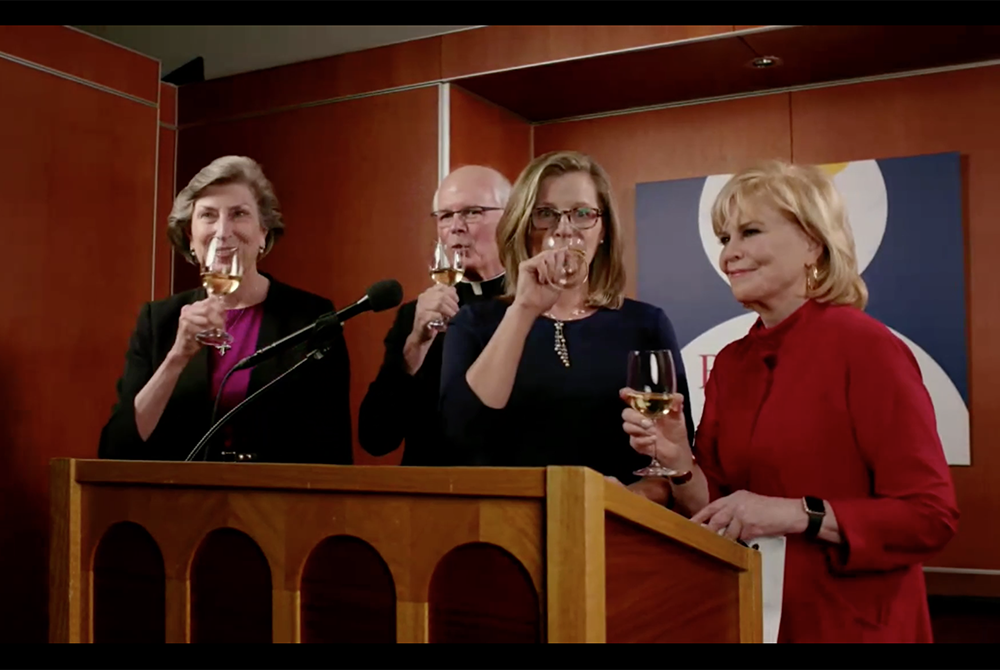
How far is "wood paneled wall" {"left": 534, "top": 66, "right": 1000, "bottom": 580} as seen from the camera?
12.1 feet

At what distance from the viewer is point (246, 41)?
4.62 meters

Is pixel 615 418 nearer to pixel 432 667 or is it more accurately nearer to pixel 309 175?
pixel 432 667

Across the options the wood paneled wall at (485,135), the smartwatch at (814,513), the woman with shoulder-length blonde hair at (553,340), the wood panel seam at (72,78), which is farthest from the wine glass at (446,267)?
the wood panel seam at (72,78)

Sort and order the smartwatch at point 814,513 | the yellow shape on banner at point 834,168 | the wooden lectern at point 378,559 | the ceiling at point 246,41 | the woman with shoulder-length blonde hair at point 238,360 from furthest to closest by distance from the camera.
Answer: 1. the ceiling at point 246,41
2. the yellow shape on banner at point 834,168
3. the woman with shoulder-length blonde hair at point 238,360
4. the smartwatch at point 814,513
5. the wooden lectern at point 378,559

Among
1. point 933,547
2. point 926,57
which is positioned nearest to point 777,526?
point 933,547

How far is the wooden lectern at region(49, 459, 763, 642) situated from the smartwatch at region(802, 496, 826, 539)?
234 millimetres

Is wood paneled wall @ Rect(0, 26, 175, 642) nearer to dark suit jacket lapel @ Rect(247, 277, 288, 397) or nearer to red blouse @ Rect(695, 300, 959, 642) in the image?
dark suit jacket lapel @ Rect(247, 277, 288, 397)

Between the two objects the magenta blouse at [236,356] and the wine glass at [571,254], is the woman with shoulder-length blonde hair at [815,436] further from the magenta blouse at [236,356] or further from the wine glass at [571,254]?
the magenta blouse at [236,356]

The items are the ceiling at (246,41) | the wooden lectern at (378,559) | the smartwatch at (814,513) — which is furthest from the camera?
the ceiling at (246,41)

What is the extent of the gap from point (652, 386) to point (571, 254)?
0.42m

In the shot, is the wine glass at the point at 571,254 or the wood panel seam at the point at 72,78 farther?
the wood panel seam at the point at 72,78

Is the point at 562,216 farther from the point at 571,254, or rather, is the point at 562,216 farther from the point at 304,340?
the point at 304,340

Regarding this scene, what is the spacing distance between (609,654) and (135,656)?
2.06 feet

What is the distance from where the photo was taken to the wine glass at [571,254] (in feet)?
6.64
